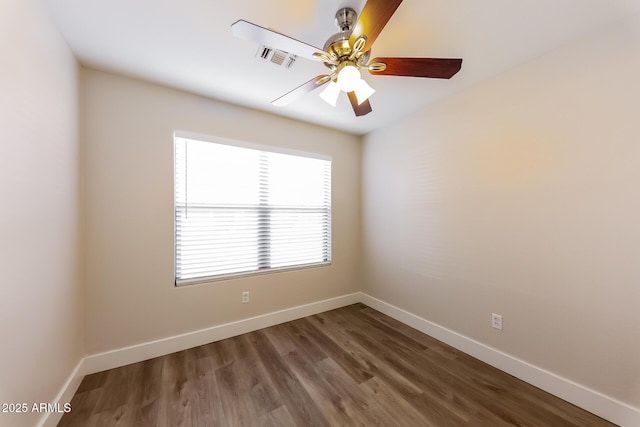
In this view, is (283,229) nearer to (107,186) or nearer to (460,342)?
(107,186)

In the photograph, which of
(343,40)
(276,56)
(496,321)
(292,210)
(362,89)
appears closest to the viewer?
(343,40)

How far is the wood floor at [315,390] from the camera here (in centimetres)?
144

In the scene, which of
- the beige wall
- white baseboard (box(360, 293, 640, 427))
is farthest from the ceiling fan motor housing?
white baseboard (box(360, 293, 640, 427))

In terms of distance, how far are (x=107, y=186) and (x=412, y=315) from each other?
319 cm

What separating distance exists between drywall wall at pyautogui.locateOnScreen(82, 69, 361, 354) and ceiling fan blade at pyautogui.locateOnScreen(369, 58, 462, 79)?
160cm

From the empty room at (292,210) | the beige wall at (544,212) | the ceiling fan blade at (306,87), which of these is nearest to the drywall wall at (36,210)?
the empty room at (292,210)

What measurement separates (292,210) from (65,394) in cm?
224

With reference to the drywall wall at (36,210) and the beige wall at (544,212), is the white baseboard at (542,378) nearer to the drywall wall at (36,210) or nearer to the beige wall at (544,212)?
the beige wall at (544,212)

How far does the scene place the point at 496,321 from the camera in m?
1.94

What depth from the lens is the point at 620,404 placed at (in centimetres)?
139

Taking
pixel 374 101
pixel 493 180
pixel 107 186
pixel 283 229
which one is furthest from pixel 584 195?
pixel 107 186

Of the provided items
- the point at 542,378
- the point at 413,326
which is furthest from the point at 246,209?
the point at 542,378

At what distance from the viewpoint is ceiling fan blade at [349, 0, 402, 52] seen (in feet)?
3.18

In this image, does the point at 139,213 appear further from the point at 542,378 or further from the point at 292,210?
the point at 542,378
